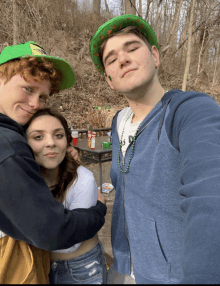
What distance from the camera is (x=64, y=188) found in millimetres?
1393

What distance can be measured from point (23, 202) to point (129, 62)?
1.08m

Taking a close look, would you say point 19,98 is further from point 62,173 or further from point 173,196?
point 173,196

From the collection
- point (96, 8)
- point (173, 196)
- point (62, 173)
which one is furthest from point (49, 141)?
point (96, 8)

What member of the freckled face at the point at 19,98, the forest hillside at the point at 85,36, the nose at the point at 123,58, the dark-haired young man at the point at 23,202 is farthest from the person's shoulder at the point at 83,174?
the forest hillside at the point at 85,36

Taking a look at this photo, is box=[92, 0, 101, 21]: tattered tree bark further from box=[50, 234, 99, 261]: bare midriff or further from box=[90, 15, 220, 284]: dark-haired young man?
box=[50, 234, 99, 261]: bare midriff

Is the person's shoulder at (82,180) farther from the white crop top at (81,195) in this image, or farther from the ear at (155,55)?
the ear at (155,55)

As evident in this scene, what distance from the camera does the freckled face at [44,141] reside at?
137 cm

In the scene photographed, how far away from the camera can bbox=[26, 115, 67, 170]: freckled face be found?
4.48 feet

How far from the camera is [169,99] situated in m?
1.06

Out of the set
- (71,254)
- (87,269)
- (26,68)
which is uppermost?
(26,68)

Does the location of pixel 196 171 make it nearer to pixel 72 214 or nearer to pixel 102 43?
pixel 72 214

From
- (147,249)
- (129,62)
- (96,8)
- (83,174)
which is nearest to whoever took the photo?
(147,249)

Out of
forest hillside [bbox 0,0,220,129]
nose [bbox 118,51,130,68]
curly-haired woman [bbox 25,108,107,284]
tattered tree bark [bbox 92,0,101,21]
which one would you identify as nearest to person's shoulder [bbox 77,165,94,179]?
curly-haired woman [bbox 25,108,107,284]

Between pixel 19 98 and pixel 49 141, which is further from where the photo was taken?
pixel 49 141
